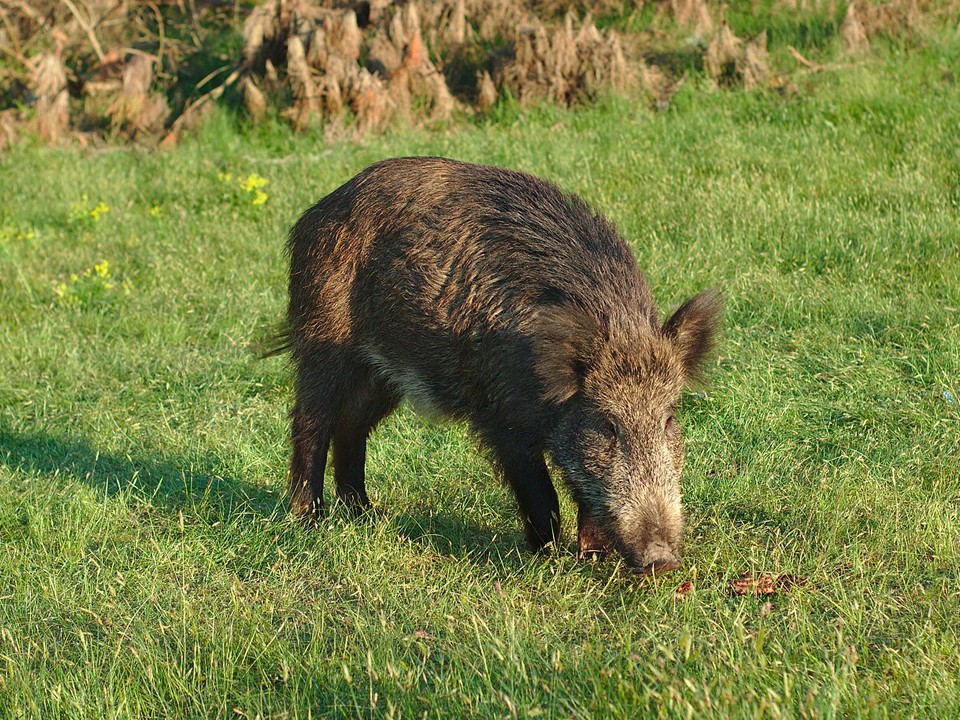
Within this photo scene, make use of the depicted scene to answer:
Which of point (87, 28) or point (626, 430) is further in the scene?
point (87, 28)

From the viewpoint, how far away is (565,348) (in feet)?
13.1

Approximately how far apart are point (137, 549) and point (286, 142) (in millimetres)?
6036

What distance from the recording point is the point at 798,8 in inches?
393

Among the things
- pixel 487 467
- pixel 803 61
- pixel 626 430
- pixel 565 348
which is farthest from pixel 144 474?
pixel 803 61

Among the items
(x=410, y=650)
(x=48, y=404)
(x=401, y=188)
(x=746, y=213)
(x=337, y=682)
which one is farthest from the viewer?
(x=746, y=213)

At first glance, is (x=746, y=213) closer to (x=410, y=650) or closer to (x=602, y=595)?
(x=602, y=595)

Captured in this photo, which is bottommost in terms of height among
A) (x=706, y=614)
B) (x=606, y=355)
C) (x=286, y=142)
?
(x=286, y=142)

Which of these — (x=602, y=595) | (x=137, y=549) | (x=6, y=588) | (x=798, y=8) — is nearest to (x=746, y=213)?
(x=798, y=8)

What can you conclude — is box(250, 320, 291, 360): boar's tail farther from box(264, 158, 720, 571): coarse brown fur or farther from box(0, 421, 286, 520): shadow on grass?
box(0, 421, 286, 520): shadow on grass

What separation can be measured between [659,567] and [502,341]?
101 cm

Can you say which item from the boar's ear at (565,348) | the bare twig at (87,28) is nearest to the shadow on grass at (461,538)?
the boar's ear at (565,348)

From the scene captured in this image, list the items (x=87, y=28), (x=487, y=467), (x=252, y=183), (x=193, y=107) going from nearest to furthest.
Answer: (x=487, y=467)
(x=252, y=183)
(x=193, y=107)
(x=87, y=28)

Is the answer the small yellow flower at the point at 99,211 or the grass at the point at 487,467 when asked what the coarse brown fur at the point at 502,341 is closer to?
the grass at the point at 487,467

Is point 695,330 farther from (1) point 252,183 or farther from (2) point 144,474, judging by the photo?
(1) point 252,183
